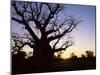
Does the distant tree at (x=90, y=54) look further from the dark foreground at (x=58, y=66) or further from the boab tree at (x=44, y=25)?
the boab tree at (x=44, y=25)

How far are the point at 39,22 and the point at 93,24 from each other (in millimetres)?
751

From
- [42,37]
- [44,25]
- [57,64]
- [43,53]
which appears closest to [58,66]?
[57,64]

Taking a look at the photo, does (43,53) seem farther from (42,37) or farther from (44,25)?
(44,25)

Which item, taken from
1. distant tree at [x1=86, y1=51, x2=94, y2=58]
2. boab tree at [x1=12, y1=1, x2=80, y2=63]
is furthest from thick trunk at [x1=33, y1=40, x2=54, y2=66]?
distant tree at [x1=86, y1=51, x2=94, y2=58]

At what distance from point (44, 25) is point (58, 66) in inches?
21.6

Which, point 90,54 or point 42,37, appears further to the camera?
point 90,54

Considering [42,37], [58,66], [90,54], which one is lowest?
[58,66]

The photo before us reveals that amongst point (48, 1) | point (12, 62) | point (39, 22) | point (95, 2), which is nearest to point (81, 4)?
point (95, 2)

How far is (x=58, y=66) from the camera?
265cm

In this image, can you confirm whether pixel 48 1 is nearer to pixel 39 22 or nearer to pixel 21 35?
pixel 39 22

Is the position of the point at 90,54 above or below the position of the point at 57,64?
above

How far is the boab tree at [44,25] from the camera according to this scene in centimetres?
252

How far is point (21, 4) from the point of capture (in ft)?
8.23

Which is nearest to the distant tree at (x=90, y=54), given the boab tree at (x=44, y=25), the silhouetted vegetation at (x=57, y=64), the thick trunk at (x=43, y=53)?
the silhouetted vegetation at (x=57, y=64)
